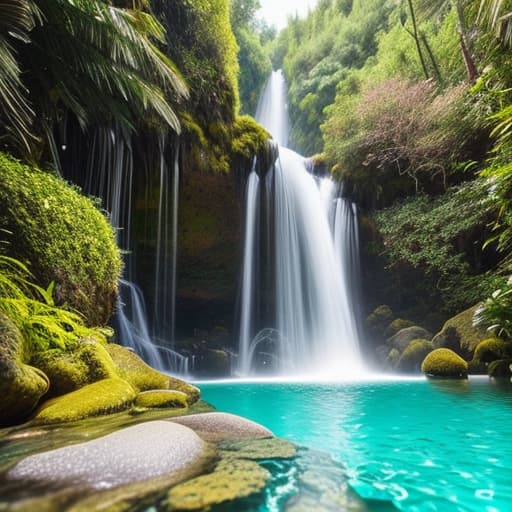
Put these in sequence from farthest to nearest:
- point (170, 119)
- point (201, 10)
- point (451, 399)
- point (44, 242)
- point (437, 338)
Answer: point (201, 10), point (437, 338), point (170, 119), point (451, 399), point (44, 242)

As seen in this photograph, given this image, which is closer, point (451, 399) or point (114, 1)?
point (451, 399)

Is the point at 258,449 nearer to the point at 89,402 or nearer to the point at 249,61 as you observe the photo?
the point at 89,402

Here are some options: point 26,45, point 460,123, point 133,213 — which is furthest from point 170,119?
point 460,123

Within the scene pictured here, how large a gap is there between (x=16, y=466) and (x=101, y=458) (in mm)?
361

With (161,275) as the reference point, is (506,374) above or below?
below

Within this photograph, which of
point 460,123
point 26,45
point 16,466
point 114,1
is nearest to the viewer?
point 16,466

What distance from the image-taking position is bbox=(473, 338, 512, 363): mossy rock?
287 inches

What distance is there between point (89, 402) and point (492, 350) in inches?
319

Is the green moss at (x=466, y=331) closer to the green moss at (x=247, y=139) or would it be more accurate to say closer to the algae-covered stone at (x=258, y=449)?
the algae-covered stone at (x=258, y=449)

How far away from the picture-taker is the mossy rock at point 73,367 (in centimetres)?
295

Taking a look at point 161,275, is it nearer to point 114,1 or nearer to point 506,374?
point 114,1

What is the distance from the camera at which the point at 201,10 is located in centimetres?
1002

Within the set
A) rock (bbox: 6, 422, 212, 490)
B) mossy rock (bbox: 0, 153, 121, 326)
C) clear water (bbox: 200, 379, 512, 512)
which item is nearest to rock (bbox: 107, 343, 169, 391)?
mossy rock (bbox: 0, 153, 121, 326)

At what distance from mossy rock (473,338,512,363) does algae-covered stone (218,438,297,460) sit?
712 cm
